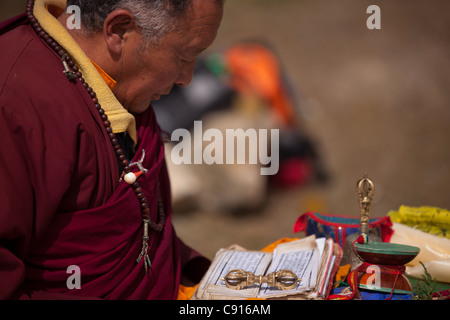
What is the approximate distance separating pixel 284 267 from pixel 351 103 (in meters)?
5.44

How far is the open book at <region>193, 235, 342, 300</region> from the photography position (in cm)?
177

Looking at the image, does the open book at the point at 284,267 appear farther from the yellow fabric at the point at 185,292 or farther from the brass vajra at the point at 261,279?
the yellow fabric at the point at 185,292

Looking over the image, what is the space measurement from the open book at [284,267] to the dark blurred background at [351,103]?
2.67 m

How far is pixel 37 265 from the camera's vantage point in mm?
1614

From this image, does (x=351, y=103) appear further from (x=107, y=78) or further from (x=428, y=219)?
(x=107, y=78)

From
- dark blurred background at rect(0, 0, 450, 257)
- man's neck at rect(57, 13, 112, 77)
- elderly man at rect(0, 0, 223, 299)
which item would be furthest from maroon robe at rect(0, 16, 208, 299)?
dark blurred background at rect(0, 0, 450, 257)

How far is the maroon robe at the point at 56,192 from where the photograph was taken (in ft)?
4.80

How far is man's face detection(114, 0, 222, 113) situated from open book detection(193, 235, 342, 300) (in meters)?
0.73

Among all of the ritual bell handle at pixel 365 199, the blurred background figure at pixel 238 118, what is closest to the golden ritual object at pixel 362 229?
the ritual bell handle at pixel 365 199

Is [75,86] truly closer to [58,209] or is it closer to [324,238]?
[58,209]

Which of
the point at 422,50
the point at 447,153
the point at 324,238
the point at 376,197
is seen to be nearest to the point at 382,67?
the point at 422,50

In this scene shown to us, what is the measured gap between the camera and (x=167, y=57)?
1.89 m

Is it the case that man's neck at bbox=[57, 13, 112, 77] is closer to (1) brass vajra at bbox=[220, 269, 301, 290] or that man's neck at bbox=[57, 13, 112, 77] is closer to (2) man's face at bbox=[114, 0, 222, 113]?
(2) man's face at bbox=[114, 0, 222, 113]

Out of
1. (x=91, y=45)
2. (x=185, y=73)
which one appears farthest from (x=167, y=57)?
(x=91, y=45)
